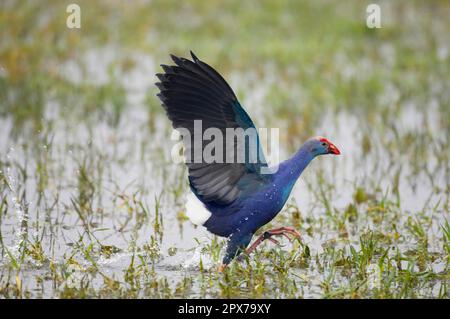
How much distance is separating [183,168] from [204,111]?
1941 mm

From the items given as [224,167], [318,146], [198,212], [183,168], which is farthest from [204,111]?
[183,168]

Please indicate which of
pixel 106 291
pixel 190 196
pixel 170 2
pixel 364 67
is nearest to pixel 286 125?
pixel 364 67

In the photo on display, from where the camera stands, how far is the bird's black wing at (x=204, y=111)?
4.16 metres

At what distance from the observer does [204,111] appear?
13.8 feet

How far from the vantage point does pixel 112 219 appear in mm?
5426

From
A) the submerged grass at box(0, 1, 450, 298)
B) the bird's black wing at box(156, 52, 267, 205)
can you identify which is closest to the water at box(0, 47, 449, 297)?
the submerged grass at box(0, 1, 450, 298)

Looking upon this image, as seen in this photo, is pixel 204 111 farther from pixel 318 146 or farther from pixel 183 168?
pixel 183 168

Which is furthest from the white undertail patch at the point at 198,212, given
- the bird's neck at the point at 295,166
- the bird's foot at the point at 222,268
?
the bird's neck at the point at 295,166

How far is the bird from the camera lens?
4.18m

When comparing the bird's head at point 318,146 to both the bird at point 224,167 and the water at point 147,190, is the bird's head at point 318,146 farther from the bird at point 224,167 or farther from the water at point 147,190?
the water at point 147,190

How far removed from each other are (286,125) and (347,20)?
3685 mm

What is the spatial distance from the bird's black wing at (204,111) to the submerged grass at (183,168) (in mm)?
436

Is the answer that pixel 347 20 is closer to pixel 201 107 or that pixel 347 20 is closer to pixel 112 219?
pixel 112 219

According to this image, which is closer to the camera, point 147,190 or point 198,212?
point 198,212
